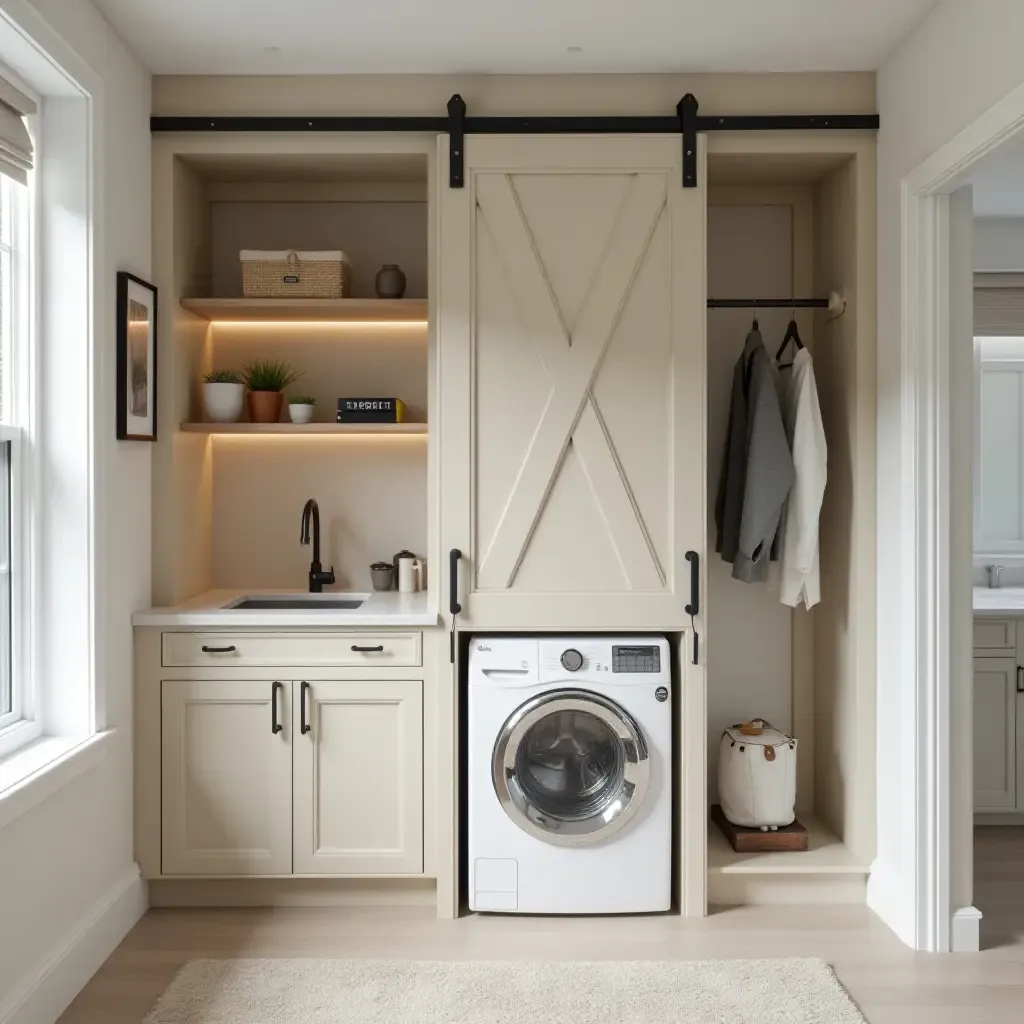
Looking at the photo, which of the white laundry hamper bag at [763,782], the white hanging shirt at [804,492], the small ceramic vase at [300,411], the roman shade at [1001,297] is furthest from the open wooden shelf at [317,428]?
the roman shade at [1001,297]

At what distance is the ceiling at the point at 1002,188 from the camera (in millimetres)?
3654

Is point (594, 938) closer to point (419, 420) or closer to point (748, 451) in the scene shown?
point (748, 451)

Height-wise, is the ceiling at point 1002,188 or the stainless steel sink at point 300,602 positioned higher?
the ceiling at point 1002,188

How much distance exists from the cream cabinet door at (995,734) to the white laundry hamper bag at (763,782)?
1.07 metres

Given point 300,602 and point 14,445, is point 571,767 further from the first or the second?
point 14,445

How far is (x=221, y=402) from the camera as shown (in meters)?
3.38

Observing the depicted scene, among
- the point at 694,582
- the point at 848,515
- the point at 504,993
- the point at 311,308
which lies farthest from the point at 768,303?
the point at 504,993

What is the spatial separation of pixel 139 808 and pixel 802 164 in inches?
118

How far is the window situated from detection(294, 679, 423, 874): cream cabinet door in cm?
84

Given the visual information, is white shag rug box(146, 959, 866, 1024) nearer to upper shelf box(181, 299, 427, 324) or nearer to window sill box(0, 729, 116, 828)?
window sill box(0, 729, 116, 828)

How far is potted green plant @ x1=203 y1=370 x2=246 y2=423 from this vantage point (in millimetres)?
3381

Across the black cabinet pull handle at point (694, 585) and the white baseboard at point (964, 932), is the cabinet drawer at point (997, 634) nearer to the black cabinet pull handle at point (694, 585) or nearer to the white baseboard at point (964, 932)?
the white baseboard at point (964, 932)

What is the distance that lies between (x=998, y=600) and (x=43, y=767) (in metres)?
3.58

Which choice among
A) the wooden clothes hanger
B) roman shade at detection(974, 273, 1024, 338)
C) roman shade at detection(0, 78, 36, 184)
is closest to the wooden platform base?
the wooden clothes hanger
